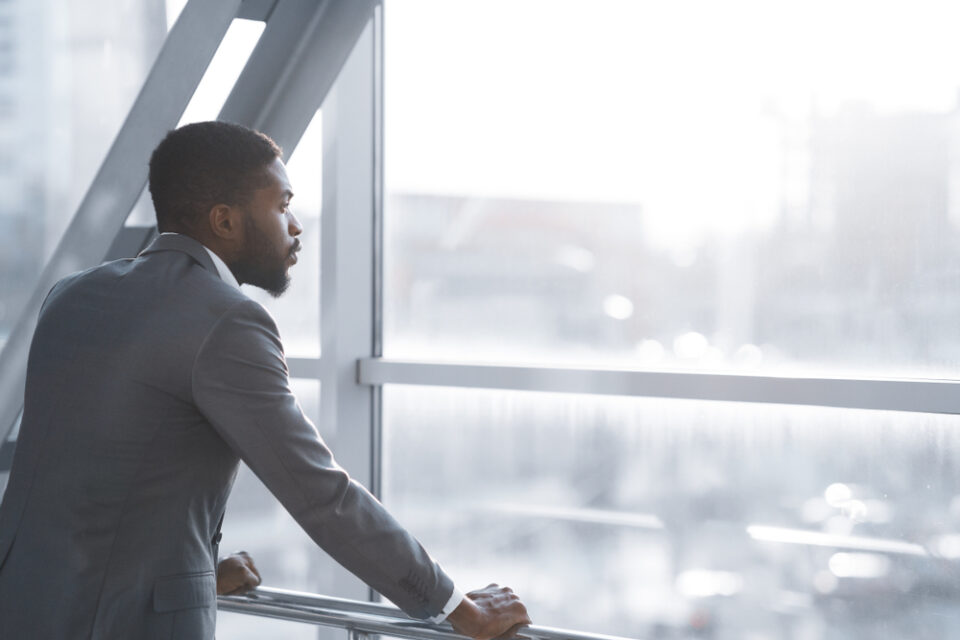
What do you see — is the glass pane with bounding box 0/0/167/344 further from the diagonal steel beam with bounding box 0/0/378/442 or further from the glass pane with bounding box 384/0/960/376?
the glass pane with bounding box 384/0/960/376

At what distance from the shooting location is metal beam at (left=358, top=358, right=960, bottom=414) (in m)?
3.18

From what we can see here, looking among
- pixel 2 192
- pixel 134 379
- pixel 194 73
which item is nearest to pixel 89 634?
pixel 134 379

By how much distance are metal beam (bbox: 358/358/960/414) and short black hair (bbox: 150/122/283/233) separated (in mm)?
1990

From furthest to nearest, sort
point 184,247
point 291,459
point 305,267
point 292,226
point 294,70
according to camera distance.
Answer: point 305,267, point 294,70, point 292,226, point 184,247, point 291,459

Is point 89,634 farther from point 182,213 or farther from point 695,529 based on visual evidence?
point 695,529

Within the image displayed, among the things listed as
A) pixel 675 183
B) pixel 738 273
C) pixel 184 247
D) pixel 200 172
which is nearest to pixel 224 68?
pixel 675 183

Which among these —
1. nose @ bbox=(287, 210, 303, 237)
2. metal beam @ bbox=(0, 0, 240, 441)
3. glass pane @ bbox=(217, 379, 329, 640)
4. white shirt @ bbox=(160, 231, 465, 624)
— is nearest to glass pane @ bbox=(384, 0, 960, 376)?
glass pane @ bbox=(217, 379, 329, 640)

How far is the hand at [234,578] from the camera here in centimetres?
206

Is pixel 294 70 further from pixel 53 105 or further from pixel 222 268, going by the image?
pixel 222 268

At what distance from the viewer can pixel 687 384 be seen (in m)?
3.52

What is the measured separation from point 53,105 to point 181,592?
2318 mm

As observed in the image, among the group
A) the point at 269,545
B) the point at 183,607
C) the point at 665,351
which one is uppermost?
the point at 665,351

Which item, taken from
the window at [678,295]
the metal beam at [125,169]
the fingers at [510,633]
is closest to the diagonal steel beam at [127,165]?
the metal beam at [125,169]

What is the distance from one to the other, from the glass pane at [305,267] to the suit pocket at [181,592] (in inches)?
102
